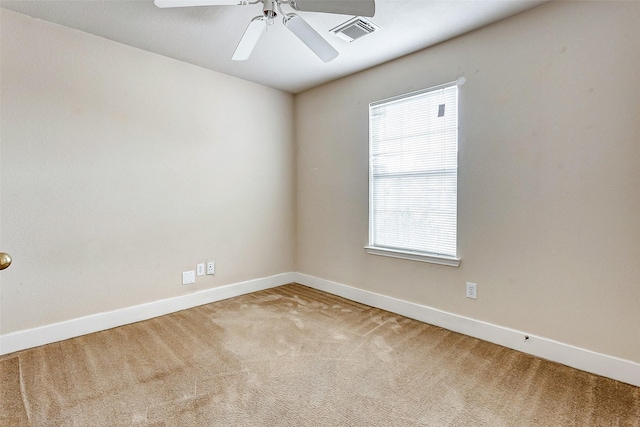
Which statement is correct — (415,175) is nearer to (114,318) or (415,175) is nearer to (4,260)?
(4,260)

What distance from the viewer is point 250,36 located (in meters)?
2.09

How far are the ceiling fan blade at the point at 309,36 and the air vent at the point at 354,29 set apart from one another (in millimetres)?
359

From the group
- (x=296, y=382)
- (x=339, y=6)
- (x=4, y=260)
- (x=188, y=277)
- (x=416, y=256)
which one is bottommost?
(x=296, y=382)

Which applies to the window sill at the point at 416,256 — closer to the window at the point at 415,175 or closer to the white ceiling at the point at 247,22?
the window at the point at 415,175

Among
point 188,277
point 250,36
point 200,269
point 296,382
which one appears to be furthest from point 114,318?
point 250,36

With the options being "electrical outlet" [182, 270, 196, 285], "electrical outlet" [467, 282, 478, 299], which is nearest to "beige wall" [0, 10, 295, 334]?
"electrical outlet" [182, 270, 196, 285]

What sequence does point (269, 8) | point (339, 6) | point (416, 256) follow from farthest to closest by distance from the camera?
1. point (416, 256)
2. point (269, 8)
3. point (339, 6)

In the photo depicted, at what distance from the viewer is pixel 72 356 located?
221cm

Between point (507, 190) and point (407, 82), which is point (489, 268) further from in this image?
point (407, 82)

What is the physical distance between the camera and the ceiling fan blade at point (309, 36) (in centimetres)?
190

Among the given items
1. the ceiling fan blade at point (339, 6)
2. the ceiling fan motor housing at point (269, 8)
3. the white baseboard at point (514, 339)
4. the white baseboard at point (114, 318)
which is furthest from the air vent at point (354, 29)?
the white baseboard at point (114, 318)

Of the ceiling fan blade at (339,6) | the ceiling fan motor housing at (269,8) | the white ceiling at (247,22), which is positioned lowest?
the ceiling fan blade at (339,6)

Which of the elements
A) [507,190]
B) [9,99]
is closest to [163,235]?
[9,99]

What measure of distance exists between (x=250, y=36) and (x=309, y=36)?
40cm
